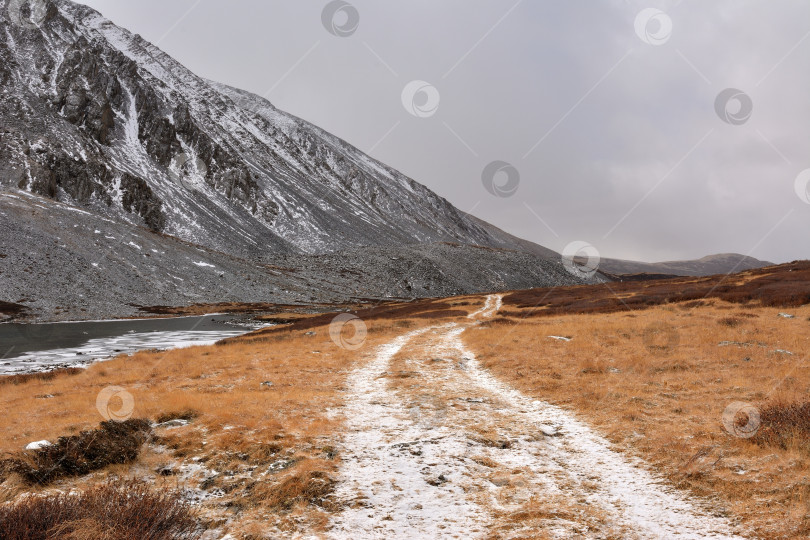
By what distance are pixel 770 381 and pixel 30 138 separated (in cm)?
16070

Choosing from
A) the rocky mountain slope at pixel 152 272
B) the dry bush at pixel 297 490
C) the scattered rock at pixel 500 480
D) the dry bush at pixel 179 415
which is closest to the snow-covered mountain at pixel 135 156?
the rocky mountain slope at pixel 152 272

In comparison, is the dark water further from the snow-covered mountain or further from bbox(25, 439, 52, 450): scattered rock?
the snow-covered mountain

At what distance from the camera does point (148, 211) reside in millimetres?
128125

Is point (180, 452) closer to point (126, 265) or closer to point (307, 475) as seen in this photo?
point (307, 475)

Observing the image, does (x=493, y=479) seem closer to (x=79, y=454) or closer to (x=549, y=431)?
(x=549, y=431)

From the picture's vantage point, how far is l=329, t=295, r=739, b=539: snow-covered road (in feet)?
21.2

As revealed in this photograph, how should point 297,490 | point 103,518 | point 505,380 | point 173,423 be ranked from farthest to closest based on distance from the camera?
point 505,380 → point 173,423 → point 297,490 → point 103,518

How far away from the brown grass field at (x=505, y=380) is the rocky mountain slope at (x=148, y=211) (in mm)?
57832

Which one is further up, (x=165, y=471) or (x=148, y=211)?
(x=148, y=211)

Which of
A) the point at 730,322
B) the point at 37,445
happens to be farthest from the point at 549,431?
the point at 730,322

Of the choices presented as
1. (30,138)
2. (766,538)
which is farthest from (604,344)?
(30,138)

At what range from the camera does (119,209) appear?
12388 cm

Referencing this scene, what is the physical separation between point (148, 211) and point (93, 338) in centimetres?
9737

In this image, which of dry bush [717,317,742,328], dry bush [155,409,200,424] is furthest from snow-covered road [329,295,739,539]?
dry bush [717,317,742,328]
